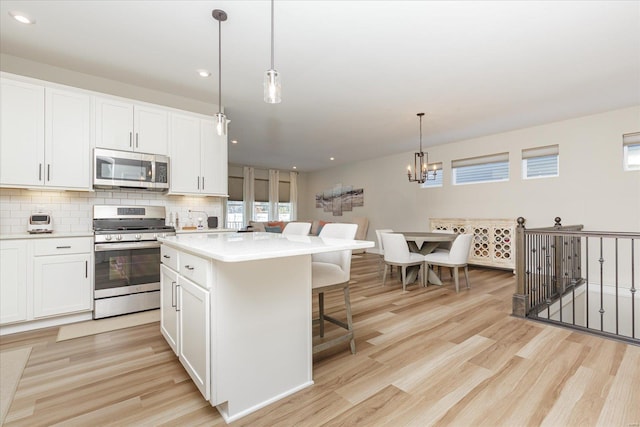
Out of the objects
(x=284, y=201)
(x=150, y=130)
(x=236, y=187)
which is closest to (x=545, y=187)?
(x=150, y=130)

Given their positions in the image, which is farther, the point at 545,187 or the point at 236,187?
the point at 236,187

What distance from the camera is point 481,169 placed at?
18.8 feet

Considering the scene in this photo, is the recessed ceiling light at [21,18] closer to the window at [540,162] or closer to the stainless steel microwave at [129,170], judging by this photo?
the stainless steel microwave at [129,170]

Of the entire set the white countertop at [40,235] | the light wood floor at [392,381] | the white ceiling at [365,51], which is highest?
the white ceiling at [365,51]

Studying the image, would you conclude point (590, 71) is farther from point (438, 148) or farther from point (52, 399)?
point (52, 399)

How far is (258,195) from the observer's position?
9.49 m

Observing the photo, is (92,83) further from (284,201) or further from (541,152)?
(284,201)

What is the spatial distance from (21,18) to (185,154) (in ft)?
5.60

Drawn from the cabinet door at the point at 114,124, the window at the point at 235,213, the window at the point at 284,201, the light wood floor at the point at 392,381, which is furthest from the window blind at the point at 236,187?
the light wood floor at the point at 392,381

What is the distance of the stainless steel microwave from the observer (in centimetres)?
304

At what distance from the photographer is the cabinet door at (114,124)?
3078mm

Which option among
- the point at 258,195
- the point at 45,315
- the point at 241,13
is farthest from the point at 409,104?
the point at 258,195

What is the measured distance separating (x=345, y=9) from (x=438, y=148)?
4.91 meters

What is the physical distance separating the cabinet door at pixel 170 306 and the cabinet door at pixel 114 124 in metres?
1.78
